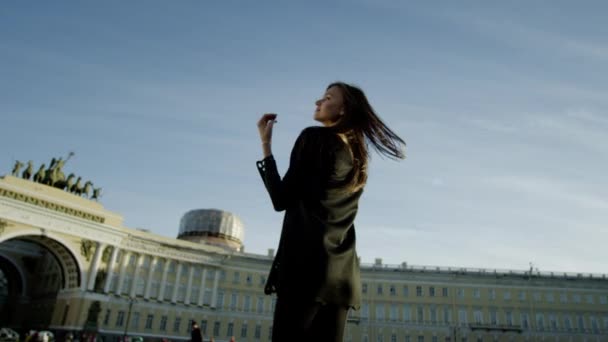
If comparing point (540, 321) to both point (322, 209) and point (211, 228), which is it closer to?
point (211, 228)

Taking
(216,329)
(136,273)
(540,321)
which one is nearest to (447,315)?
(540,321)

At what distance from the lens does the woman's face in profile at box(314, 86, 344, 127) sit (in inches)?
132

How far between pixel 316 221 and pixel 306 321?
580 millimetres

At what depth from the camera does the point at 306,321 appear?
102 inches

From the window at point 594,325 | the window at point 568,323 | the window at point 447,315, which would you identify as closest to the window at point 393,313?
the window at point 447,315

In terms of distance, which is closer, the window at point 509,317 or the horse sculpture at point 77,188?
the horse sculpture at point 77,188

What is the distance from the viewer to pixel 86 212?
168 ft

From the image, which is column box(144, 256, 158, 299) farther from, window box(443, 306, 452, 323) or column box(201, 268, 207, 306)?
window box(443, 306, 452, 323)

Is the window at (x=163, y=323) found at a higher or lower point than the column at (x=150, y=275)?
lower

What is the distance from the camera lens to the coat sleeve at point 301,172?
2.89 m

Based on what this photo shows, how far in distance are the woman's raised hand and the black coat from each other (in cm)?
19

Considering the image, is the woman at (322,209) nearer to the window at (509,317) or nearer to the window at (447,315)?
the window at (447,315)

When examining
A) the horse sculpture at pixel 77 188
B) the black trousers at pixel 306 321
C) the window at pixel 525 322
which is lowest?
the black trousers at pixel 306 321

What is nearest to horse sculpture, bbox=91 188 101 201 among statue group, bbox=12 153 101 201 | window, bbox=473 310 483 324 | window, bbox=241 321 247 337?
statue group, bbox=12 153 101 201
